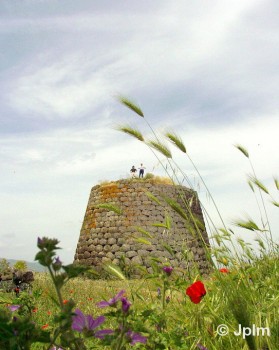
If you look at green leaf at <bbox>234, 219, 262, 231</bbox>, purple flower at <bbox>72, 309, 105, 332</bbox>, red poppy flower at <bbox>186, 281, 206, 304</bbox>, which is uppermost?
green leaf at <bbox>234, 219, 262, 231</bbox>

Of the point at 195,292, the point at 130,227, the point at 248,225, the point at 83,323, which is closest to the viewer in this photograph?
the point at 83,323

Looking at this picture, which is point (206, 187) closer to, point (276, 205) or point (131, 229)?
point (276, 205)

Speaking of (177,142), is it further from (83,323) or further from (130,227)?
(130,227)

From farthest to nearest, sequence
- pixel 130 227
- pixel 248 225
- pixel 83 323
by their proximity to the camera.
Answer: pixel 130 227
pixel 248 225
pixel 83 323

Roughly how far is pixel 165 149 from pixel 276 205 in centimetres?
149

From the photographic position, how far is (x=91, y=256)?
14914 mm

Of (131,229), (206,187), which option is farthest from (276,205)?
(131,229)

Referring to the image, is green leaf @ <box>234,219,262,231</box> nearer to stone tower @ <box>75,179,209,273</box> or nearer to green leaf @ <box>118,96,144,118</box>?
green leaf @ <box>118,96,144,118</box>

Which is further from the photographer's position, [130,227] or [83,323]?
[130,227]

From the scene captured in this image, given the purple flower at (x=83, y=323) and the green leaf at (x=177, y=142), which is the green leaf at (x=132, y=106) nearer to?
the green leaf at (x=177, y=142)

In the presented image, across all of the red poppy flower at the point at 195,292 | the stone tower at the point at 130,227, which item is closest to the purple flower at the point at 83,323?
the red poppy flower at the point at 195,292

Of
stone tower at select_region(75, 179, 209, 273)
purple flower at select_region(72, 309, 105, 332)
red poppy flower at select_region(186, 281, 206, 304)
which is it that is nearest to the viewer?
purple flower at select_region(72, 309, 105, 332)

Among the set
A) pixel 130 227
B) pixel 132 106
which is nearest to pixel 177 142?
pixel 132 106

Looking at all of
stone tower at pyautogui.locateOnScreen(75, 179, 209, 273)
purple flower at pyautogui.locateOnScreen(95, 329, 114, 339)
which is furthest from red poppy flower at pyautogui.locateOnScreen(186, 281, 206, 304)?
stone tower at pyautogui.locateOnScreen(75, 179, 209, 273)
